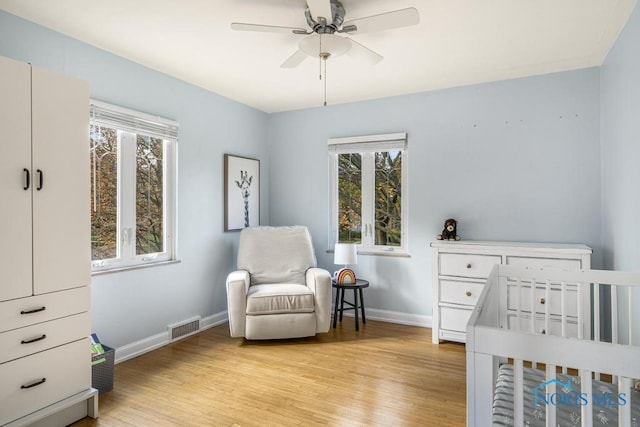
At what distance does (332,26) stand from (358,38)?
0.48 meters

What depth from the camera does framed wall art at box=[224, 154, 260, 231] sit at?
405cm

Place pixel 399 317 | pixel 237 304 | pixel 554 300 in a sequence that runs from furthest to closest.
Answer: pixel 399 317
pixel 237 304
pixel 554 300

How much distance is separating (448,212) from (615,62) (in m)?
1.73

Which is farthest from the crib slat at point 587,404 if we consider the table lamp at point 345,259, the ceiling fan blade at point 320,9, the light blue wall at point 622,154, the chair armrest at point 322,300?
the table lamp at point 345,259

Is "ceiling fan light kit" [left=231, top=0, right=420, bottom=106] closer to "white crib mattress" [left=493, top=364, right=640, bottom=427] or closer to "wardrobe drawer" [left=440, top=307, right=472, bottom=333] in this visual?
"white crib mattress" [left=493, top=364, right=640, bottom=427]

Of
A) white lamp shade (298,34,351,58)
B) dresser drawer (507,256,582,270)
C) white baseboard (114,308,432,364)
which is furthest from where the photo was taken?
white baseboard (114,308,432,364)

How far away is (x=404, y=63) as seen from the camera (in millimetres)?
3115

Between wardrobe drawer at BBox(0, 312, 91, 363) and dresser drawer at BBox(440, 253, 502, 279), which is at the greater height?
dresser drawer at BBox(440, 253, 502, 279)

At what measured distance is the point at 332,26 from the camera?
226cm

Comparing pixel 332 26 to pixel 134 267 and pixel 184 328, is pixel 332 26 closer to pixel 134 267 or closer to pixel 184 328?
pixel 134 267

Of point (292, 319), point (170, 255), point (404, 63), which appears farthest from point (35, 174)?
point (404, 63)

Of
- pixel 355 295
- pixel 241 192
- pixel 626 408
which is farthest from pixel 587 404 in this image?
pixel 241 192

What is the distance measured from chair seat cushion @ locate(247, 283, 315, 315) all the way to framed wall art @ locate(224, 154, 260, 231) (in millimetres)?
1039

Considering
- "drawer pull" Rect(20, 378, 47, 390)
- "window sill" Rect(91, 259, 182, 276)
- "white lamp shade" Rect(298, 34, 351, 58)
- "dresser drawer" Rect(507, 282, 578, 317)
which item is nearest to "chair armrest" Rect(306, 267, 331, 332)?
"window sill" Rect(91, 259, 182, 276)
